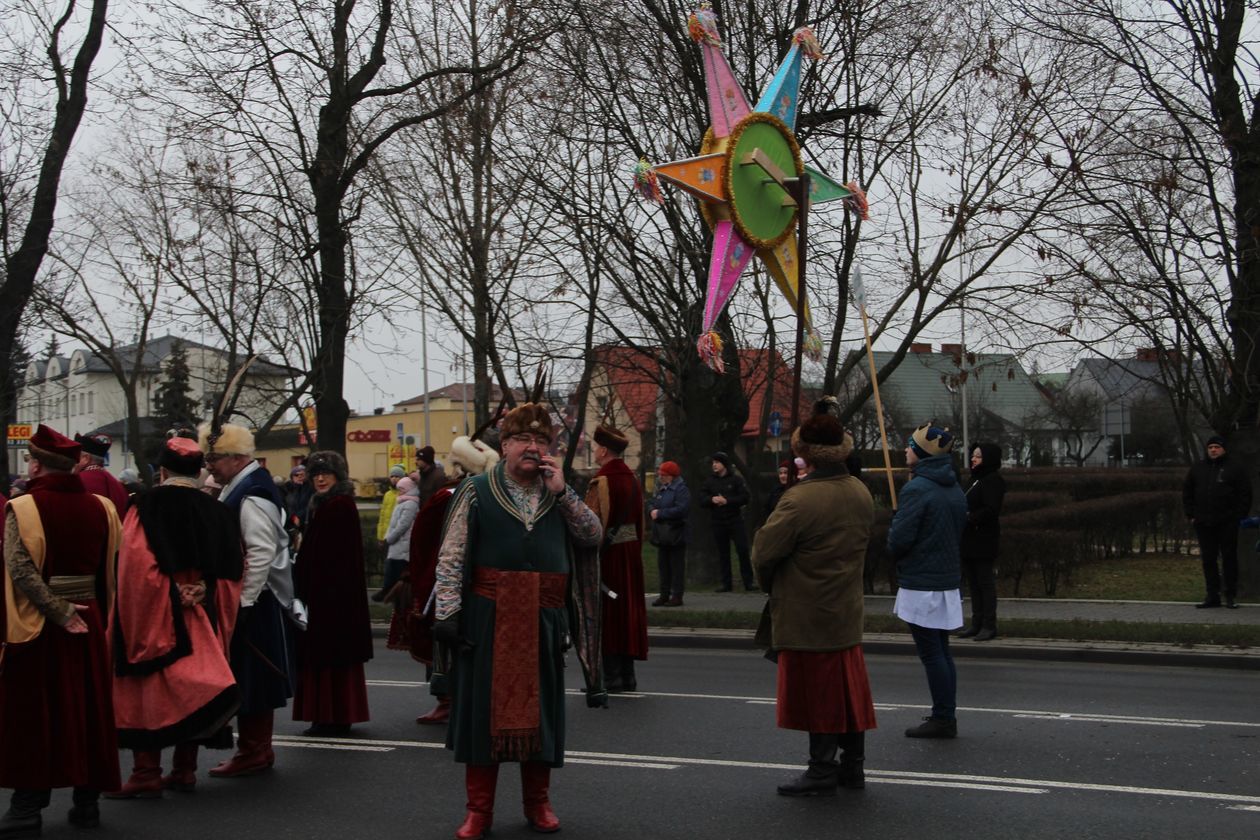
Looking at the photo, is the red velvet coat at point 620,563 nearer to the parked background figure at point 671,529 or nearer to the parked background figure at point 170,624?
the parked background figure at point 170,624

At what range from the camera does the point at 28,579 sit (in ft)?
21.3

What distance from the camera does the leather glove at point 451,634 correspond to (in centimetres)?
611

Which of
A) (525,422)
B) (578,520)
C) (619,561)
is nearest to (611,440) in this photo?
(619,561)

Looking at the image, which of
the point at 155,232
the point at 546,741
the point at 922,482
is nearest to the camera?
the point at 546,741

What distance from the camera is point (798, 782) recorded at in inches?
282

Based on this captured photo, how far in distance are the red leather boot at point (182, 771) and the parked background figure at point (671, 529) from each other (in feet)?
29.7

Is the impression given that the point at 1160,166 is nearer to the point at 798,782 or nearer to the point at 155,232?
the point at 798,782

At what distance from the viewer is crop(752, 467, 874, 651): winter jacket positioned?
7.11m

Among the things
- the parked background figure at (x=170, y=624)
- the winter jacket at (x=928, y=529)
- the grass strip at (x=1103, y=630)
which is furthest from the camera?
the grass strip at (x=1103, y=630)

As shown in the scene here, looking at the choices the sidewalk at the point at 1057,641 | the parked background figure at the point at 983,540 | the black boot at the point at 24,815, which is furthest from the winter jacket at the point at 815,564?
the parked background figure at the point at 983,540

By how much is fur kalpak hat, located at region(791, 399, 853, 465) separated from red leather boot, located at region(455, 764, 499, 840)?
2.27 meters

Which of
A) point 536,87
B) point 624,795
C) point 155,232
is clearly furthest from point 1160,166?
point 155,232

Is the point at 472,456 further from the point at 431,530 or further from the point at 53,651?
the point at 53,651

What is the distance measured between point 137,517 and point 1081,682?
754 cm
